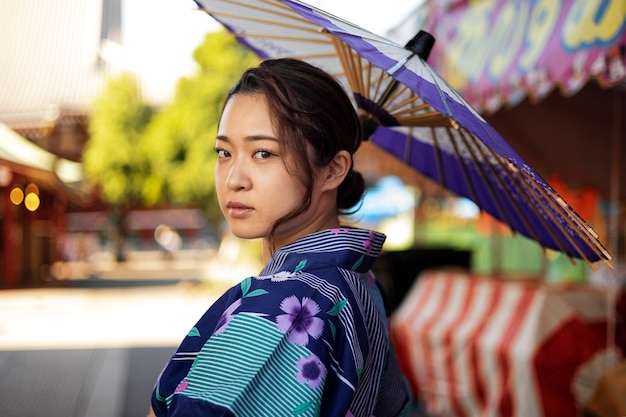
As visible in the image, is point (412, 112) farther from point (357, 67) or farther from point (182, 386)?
point (182, 386)

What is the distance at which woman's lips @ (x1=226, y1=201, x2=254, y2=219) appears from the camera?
1.54 m

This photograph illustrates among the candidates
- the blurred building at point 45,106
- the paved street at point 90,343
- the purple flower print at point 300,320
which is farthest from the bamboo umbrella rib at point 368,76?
the blurred building at point 45,106

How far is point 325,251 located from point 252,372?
14.6 inches

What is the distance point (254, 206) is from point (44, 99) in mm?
21714

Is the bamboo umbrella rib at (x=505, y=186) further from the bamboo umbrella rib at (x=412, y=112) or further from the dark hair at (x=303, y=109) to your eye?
the dark hair at (x=303, y=109)

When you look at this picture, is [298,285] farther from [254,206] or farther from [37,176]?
[37,176]

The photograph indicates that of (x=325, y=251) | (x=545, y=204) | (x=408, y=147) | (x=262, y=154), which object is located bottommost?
(x=325, y=251)

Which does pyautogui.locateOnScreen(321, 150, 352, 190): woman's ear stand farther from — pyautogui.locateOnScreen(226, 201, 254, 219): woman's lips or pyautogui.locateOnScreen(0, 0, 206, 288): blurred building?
pyautogui.locateOnScreen(0, 0, 206, 288): blurred building

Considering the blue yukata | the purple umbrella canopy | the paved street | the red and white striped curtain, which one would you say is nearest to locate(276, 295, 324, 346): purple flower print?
the blue yukata

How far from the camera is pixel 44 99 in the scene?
2155 centimetres

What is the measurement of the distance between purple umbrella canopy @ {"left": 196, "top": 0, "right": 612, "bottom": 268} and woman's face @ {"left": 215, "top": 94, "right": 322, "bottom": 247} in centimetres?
24

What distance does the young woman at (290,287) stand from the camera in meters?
1.26

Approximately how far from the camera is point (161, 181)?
77.9 feet

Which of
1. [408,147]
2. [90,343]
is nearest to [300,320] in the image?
[408,147]
